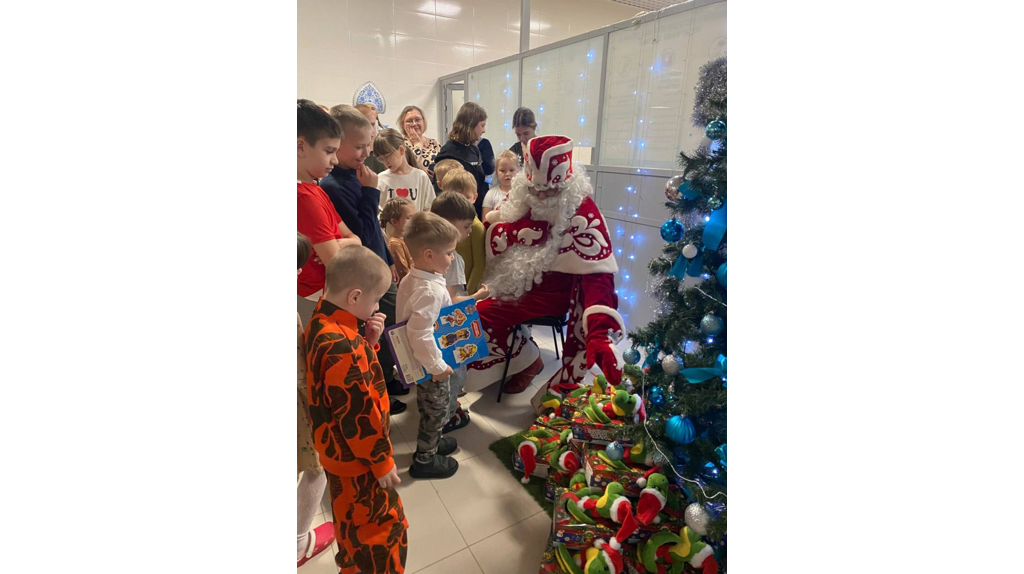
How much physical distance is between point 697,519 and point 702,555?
0.11m

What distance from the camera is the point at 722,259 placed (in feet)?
4.33

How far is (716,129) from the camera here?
1.26 metres

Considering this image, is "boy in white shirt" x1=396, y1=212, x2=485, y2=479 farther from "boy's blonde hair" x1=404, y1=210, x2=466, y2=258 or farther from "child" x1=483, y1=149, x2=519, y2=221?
"child" x1=483, y1=149, x2=519, y2=221

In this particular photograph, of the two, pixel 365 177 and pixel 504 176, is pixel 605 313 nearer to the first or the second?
pixel 365 177

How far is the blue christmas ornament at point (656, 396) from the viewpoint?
1554 millimetres

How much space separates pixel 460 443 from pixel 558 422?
541mm

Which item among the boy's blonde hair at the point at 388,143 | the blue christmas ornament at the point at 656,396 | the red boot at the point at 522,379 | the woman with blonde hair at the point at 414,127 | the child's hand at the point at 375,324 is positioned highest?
the woman with blonde hair at the point at 414,127

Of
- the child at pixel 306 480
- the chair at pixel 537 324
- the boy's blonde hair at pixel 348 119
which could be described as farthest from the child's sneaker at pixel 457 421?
the boy's blonde hair at pixel 348 119

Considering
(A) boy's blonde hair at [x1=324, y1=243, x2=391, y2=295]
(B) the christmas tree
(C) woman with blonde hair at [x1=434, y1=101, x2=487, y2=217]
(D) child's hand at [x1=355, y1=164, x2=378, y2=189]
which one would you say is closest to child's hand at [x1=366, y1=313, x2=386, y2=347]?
(A) boy's blonde hair at [x1=324, y1=243, x2=391, y2=295]

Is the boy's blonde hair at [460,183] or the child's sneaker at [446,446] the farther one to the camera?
the boy's blonde hair at [460,183]

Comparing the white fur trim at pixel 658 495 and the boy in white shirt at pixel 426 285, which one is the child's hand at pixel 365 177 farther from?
the white fur trim at pixel 658 495

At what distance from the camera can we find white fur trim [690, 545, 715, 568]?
133cm

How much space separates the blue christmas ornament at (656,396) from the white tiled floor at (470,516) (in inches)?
27.2

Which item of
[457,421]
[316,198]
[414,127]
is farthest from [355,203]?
[414,127]
